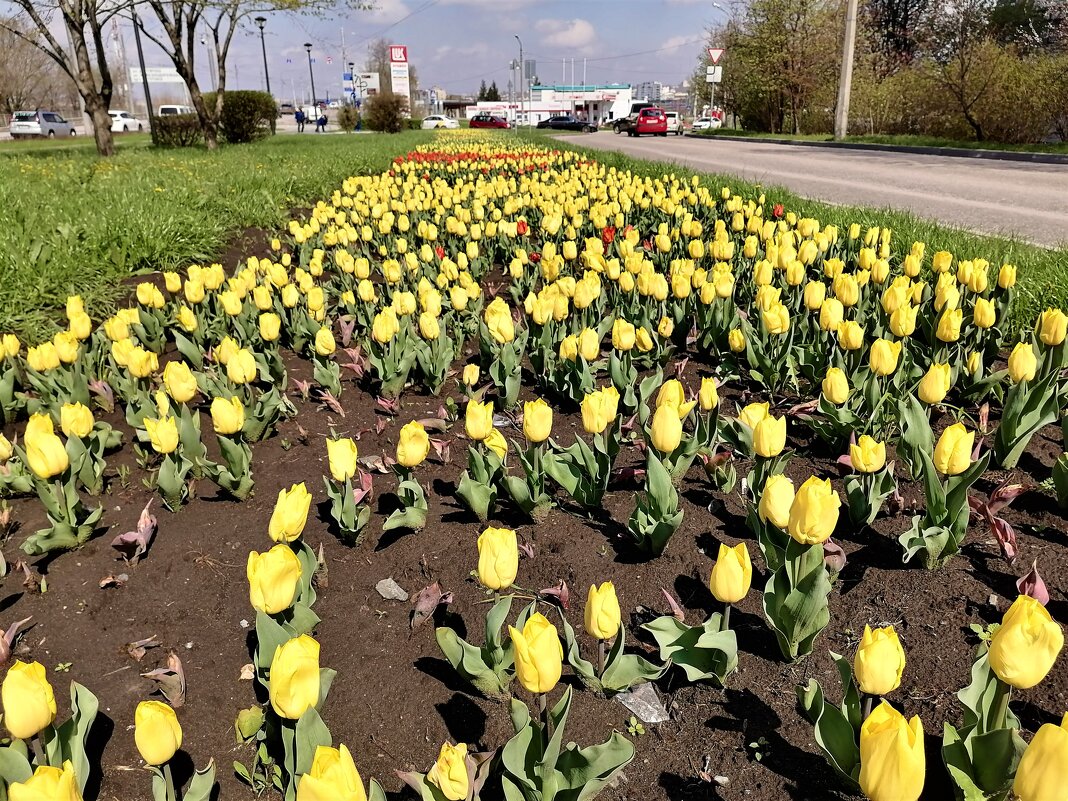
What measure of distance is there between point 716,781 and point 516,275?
3.59m

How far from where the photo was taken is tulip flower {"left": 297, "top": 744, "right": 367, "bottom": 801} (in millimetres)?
1114

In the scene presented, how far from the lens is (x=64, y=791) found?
1182 millimetres

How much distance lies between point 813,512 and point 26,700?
1.60m

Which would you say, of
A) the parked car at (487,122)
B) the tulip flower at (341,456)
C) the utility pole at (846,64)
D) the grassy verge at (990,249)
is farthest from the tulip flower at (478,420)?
the parked car at (487,122)

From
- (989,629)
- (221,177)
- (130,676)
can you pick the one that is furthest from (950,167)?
(130,676)

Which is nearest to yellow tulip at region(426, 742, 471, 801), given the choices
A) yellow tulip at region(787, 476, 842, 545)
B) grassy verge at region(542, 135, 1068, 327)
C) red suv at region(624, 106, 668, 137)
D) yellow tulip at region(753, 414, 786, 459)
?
yellow tulip at region(787, 476, 842, 545)

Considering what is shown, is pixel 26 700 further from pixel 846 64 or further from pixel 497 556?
pixel 846 64

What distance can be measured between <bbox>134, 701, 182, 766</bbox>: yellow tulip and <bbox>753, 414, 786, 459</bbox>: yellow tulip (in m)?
1.63

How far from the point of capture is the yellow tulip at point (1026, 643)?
3.96ft

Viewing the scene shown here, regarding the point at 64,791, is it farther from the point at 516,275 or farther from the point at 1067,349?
the point at 516,275

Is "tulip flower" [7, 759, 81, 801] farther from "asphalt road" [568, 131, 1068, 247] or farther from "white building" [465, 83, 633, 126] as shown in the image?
"white building" [465, 83, 633, 126]

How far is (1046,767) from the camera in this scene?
105 centimetres

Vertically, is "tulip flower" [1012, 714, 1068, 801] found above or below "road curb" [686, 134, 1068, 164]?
below

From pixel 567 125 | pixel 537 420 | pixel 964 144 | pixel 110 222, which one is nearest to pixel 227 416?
pixel 537 420
